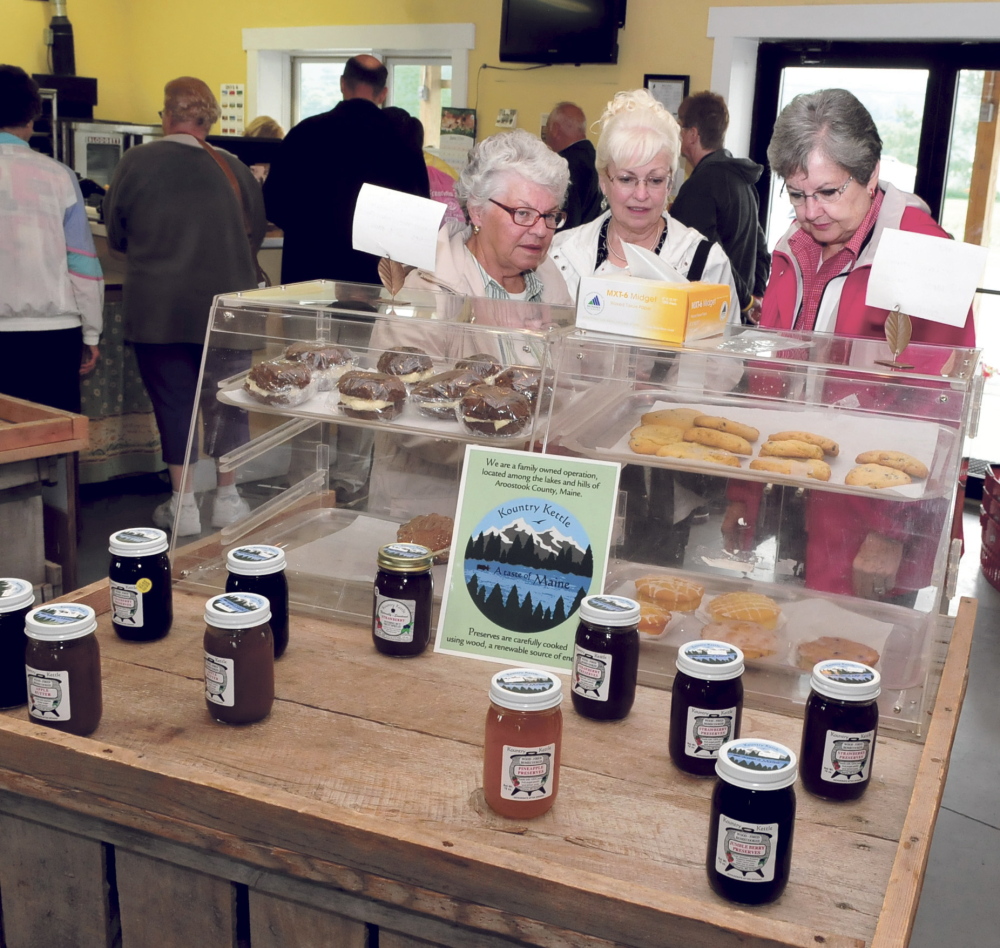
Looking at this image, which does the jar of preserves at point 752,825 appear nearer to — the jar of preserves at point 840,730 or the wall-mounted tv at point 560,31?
the jar of preserves at point 840,730

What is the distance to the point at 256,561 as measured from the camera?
147 cm

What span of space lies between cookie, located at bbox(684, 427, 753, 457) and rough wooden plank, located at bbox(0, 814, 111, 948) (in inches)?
39.6

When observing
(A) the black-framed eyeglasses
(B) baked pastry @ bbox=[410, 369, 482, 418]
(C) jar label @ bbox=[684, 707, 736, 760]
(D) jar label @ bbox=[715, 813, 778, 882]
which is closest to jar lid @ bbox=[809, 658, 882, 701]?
(C) jar label @ bbox=[684, 707, 736, 760]

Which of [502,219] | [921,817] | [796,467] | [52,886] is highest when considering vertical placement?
[502,219]

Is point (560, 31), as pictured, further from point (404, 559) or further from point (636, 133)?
point (404, 559)

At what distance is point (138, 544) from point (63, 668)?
27cm

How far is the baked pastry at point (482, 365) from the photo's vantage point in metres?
1.80

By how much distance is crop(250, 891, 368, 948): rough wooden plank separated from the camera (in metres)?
1.14

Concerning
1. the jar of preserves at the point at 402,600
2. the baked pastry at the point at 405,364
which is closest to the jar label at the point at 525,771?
the jar of preserves at the point at 402,600

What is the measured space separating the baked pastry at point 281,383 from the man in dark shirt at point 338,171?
2.57 metres

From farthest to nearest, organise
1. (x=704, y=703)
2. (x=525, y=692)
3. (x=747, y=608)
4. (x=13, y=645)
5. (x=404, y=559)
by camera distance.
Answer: (x=747, y=608) < (x=404, y=559) < (x=13, y=645) < (x=704, y=703) < (x=525, y=692)

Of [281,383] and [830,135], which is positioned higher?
[830,135]

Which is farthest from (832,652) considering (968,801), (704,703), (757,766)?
(968,801)

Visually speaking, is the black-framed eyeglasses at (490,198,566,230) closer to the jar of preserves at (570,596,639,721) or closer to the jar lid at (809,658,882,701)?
the jar of preserves at (570,596,639,721)
